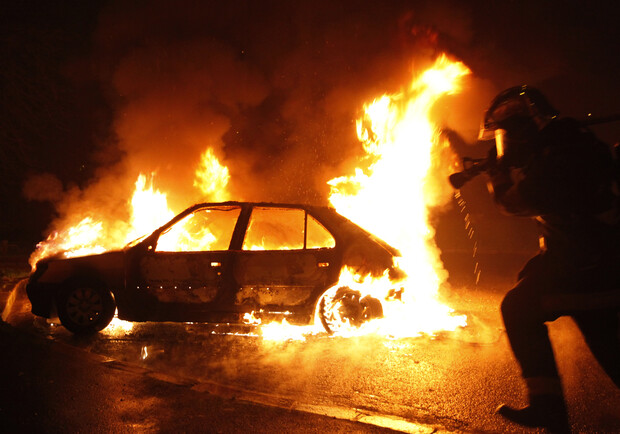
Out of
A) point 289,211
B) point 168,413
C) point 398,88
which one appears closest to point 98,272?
point 289,211

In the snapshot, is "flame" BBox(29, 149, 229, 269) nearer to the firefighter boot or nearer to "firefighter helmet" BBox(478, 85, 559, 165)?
"firefighter helmet" BBox(478, 85, 559, 165)

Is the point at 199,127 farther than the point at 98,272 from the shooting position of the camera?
Yes

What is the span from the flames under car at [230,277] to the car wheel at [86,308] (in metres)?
0.01

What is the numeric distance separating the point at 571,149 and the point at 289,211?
3640 mm

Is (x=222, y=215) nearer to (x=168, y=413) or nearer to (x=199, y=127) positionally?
(x=168, y=413)

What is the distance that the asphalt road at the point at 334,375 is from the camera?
11.4ft

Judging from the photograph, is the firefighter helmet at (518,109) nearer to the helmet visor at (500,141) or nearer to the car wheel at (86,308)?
the helmet visor at (500,141)

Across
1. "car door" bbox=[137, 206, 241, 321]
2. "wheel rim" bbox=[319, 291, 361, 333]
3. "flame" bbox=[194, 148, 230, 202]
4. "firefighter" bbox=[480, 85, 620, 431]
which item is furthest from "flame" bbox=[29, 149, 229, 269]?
"firefighter" bbox=[480, 85, 620, 431]

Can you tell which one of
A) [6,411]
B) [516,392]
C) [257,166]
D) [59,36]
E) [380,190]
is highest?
[59,36]

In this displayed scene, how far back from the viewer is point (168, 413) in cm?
349

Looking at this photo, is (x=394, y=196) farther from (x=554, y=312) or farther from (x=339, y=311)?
(x=554, y=312)

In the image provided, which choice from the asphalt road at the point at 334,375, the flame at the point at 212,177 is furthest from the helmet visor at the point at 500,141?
the flame at the point at 212,177

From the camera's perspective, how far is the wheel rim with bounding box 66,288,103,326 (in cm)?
555

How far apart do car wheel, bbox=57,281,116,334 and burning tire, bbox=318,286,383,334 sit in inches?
95.8
